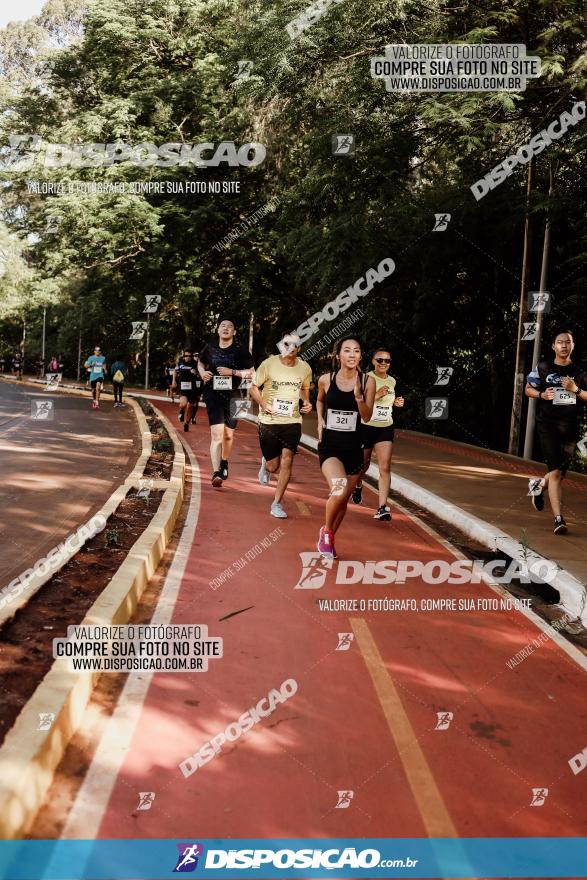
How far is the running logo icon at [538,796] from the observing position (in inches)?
156

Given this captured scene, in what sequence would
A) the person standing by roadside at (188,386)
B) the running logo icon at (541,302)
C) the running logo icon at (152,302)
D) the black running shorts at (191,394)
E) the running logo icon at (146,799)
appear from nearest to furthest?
the running logo icon at (146,799) < the running logo icon at (541,302) < the person standing by roadside at (188,386) < the black running shorts at (191,394) < the running logo icon at (152,302)

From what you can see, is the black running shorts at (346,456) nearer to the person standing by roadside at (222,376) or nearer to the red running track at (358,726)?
the red running track at (358,726)

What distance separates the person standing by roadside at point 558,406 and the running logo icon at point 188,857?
22.0 ft

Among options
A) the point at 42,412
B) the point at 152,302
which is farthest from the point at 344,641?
the point at 152,302

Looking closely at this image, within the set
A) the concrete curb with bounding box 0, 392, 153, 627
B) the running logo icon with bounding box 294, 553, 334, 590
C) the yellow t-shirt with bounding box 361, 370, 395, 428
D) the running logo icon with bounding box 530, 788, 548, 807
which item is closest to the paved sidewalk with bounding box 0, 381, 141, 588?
the concrete curb with bounding box 0, 392, 153, 627

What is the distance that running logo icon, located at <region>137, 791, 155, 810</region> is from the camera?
12.3 feet

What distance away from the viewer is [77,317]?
120 feet

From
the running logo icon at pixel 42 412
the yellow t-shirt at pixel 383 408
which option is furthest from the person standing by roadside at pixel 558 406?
the running logo icon at pixel 42 412

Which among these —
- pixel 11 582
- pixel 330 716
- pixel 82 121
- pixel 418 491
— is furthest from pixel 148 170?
pixel 330 716

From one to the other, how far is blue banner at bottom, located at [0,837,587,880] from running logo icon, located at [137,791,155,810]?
251 mm

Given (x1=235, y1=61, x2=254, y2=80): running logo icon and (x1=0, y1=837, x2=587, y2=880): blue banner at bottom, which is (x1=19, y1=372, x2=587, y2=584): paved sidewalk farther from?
(x1=235, y1=61, x2=254, y2=80): running logo icon

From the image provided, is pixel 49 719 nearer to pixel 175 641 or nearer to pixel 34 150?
pixel 175 641

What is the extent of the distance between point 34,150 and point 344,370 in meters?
28.7

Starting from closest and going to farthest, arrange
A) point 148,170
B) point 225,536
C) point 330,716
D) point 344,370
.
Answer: point 330,716 < point 344,370 < point 225,536 < point 148,170
